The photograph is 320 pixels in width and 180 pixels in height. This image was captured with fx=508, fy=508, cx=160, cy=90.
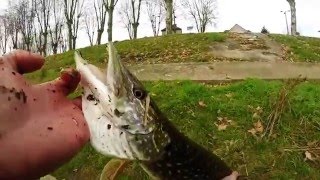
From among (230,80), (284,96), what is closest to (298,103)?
(284,96)

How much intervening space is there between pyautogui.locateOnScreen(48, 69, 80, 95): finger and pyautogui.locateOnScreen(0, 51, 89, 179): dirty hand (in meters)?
0.03

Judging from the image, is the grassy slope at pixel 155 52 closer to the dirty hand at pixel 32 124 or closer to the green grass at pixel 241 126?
the green grass at pixel 241 126

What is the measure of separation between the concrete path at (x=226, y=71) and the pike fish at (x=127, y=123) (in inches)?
264

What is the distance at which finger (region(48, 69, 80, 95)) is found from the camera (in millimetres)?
1495

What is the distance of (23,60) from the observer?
1.42 meters

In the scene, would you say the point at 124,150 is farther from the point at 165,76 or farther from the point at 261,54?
the point at 261,54

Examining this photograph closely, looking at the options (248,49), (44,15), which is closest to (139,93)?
(248,49)

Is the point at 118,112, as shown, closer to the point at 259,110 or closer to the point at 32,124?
the point at 32,124

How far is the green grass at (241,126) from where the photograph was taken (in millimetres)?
5613

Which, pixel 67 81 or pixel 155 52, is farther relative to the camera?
pixel 155 52

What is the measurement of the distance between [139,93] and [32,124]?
0.47 meters

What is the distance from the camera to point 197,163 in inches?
71.2

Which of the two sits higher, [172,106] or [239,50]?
[239,50]

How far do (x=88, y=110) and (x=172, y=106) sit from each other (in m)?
5.51
